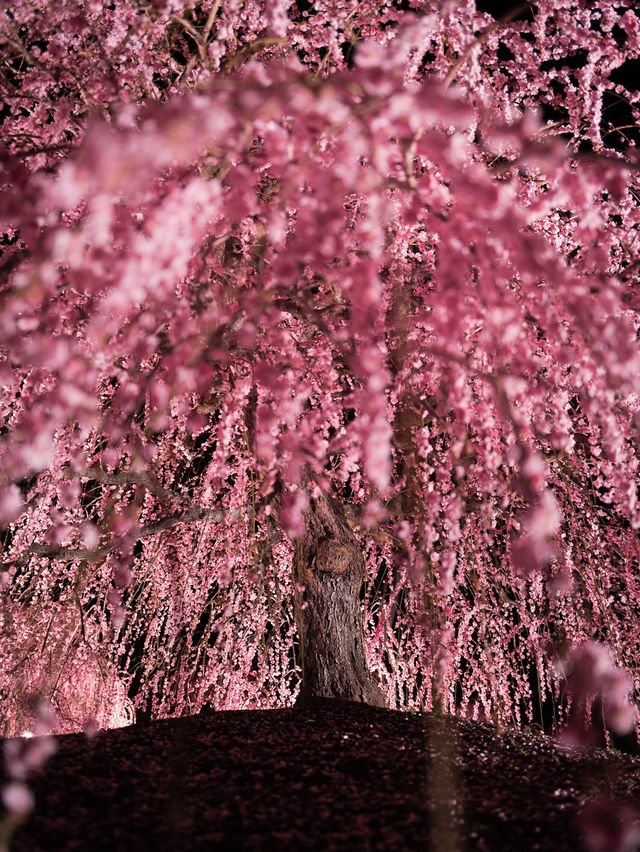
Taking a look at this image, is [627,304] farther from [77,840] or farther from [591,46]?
[77,840]

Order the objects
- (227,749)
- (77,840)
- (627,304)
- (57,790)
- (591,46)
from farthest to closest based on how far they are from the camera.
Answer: (591,46)
(227,749)
(627,304)
(57,790)
(77,840)

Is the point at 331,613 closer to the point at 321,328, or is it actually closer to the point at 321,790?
the point at 321,790

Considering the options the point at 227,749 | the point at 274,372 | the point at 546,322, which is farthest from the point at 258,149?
the point at 227,749

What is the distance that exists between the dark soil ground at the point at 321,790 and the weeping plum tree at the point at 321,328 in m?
0.70

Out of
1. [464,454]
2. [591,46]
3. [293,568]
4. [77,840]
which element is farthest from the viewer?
[293,568]

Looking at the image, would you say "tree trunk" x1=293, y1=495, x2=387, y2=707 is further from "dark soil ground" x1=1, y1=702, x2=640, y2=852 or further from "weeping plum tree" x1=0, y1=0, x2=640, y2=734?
"dark soil ground" x1=1, y1=702, x2=640, y2=852

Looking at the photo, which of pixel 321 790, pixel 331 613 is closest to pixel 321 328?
pixel 321 790

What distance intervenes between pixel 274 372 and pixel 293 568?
8.76ft

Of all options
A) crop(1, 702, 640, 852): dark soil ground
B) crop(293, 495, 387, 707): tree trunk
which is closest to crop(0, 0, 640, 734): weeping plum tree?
crop(293, 495, 387, 707): tree trunk

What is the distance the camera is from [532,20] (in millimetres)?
4605

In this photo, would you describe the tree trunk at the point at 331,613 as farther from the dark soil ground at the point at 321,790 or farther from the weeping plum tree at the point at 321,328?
the dark soil ground at the point at 321,790

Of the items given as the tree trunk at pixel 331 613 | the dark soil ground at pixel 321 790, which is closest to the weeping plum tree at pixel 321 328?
the tree trunk at pixel 331 613

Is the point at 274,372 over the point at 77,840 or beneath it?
over

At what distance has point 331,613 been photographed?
489 centimetres
